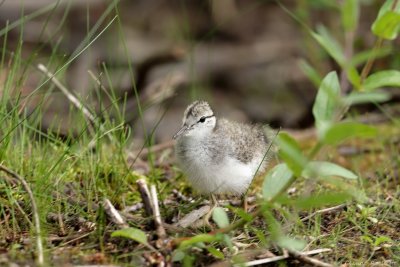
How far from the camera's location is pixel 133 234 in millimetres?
3176

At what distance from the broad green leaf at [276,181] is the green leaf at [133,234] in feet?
1.90

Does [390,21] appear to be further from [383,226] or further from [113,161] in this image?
[113,161]

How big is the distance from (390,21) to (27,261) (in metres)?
1.80

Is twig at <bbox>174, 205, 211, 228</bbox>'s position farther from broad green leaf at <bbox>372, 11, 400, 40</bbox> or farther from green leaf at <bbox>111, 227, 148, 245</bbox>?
broad green leaf at <bbox>372, 11, 400, 40</bbox>

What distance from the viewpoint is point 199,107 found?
4.36 m

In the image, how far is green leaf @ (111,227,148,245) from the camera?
10.4ft

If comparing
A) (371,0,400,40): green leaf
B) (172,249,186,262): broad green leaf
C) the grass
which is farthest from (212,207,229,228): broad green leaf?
(371,0,400,40): green leaf

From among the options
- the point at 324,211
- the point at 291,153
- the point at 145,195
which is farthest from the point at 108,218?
the point at 324,211

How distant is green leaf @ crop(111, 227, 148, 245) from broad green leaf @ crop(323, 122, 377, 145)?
3.21ft

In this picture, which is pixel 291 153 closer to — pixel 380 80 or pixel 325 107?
pixel 325 107

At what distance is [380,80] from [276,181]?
0.60m

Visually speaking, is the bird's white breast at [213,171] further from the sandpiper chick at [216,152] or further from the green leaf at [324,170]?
the green leaf at [324,170]

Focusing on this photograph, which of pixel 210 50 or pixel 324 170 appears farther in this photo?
pixel 210 50

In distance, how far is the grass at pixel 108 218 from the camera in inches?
129
